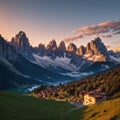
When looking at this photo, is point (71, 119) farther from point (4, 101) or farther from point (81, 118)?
point (4, 101)

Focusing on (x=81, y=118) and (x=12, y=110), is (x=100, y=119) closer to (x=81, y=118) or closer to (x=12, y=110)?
(x=81, y=118)

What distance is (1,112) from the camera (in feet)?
377

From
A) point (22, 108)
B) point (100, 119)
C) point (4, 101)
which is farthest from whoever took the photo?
point (4, 101)

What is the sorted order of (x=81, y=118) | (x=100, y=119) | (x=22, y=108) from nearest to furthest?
(x=100, y=119)
(x=81, y=118)
(x=22, y=108)

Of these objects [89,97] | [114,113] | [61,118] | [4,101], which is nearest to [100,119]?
[114,113]

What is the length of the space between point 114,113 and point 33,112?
41815mm

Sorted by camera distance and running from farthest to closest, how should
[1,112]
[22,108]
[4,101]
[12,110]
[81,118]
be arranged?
[4,101], [22,108], [12,110], [1,112], [81,118]

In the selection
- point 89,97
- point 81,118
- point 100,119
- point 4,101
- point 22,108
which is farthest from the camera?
point 89,97

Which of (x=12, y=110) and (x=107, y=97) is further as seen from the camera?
(x=107, y=97)

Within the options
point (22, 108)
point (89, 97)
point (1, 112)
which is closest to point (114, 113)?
point (1, 112)

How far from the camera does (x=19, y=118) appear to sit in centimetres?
10981

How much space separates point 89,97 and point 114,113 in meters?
104

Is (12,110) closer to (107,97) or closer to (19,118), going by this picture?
(19,118)

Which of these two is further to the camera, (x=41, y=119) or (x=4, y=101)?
(x=4, y=101)
